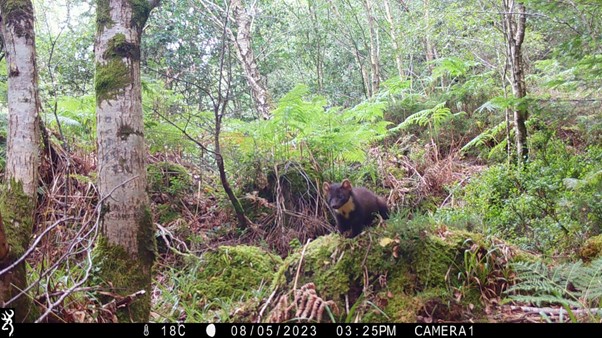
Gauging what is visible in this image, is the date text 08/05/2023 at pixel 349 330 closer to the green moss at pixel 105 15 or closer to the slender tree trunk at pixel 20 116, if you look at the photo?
the slender tree trunk at pixel 20 116

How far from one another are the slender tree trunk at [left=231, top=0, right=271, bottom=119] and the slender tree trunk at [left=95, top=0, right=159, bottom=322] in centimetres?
759

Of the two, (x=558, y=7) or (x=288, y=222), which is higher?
(x=558, y=7)

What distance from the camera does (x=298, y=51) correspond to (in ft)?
55.9

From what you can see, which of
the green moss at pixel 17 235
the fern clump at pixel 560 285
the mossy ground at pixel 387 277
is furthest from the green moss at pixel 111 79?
the fern clump at pixel 560 285

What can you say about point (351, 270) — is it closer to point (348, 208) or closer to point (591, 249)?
point (348, 208)

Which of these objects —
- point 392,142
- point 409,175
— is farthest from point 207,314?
point 392,142

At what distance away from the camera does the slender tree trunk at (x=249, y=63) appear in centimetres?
1224

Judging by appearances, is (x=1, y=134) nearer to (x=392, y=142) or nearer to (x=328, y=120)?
(x=328, y=120)

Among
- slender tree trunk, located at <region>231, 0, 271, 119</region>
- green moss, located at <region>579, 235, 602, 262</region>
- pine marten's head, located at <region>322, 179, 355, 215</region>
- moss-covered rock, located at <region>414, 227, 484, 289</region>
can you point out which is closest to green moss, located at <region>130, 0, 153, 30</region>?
pine marten's head, located at <region>322, 179, 355, 215</region>

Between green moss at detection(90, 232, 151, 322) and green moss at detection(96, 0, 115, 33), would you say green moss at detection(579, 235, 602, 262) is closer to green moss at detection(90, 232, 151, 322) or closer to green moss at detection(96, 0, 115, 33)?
green moss at detection(90, 232, 151, 322)

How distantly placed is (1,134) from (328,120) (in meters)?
5.32

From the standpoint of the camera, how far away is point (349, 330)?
344cm

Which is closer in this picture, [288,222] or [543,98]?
[543,98]

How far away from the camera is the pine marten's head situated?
5.37m
